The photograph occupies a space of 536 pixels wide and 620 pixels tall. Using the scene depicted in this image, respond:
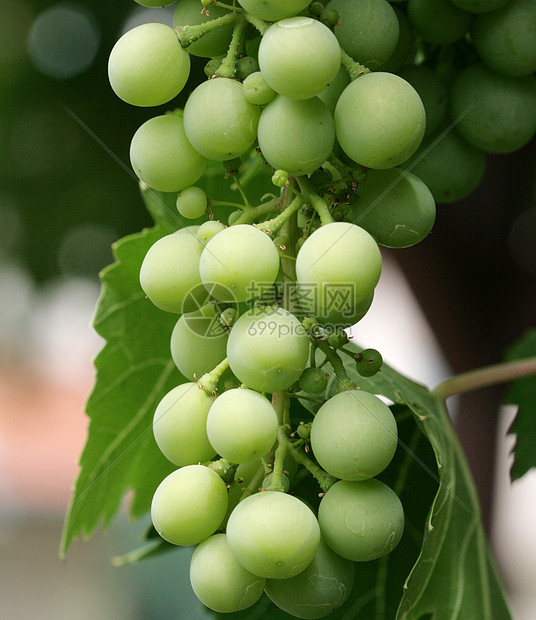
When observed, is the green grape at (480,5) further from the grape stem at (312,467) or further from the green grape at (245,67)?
the grape stem at (312,467)

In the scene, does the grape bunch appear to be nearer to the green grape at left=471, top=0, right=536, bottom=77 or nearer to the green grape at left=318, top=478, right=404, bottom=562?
the green grape at left=318, top=478, right=404, bottom=562

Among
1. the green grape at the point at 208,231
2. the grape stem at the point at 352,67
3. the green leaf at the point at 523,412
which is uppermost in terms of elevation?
the grape stem at the point at 352,67

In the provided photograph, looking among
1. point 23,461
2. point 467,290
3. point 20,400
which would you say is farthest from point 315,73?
point 23,461

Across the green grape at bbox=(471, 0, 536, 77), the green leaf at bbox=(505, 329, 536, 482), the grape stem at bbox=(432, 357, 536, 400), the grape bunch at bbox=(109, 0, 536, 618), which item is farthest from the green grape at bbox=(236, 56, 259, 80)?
the green leaf at bbox=(505, 329, 536, 482)

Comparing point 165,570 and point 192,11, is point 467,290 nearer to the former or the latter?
point 192,11

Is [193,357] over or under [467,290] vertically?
over

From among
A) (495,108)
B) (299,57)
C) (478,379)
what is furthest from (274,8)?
(478,379)

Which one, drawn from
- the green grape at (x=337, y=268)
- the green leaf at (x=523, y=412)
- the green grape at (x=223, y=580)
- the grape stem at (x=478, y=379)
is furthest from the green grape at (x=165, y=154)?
the green leaf at (x=523, y=412)
